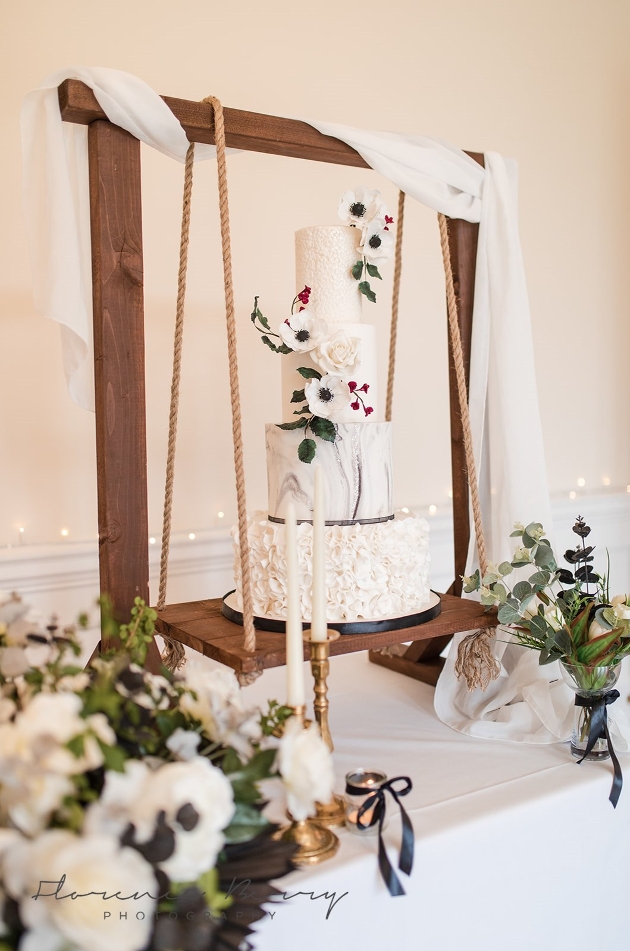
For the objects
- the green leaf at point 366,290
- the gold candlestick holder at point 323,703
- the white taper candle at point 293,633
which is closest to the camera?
the white taper candle at point 293,633

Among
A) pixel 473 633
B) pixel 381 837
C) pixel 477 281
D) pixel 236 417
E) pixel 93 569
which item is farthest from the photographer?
pixel 93 569

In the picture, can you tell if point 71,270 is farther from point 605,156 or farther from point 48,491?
point 605,156

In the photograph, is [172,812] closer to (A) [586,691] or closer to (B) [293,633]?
(B) [293,633]

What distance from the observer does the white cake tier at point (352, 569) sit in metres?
1.41

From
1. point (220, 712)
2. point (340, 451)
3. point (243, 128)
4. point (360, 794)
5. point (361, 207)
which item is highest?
point (243, 128)

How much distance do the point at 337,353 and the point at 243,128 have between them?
44cm

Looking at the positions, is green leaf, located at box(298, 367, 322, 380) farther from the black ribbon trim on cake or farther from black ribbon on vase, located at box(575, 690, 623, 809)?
black ribbon on vase, located at box(575, 690, 623, 809)

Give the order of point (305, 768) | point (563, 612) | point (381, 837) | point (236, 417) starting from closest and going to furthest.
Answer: point (305, 768), point (381, 837), point (236, 417), point (563, 612)

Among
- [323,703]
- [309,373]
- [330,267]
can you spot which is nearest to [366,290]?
[330,267]

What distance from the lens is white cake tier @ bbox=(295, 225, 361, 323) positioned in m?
1.52

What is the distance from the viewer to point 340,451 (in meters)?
A: 1.47

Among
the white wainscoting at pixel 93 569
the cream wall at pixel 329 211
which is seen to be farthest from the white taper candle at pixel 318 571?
the cream wall at pixel 329 211

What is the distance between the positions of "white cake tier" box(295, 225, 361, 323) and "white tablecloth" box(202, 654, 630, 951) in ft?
2.62

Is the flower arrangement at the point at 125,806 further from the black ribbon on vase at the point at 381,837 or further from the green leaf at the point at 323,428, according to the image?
the green leaf at the point at 323,428
